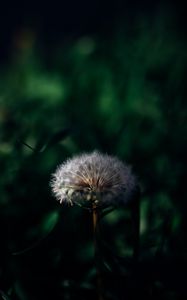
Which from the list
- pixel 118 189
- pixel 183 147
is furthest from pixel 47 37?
pixel 118 189

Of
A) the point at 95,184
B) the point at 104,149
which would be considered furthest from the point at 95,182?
the point at 104,149

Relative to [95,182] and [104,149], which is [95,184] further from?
[104,149]

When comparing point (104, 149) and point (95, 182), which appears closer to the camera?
point (95, 182)

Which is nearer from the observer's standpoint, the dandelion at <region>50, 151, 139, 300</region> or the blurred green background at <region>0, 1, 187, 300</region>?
the dandelion at <region>50, 151, 139, 300</region>

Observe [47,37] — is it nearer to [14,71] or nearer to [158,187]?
[14,71]

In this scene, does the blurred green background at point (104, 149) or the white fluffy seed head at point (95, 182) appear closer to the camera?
the white fluffy seed head at point (95, 182)
